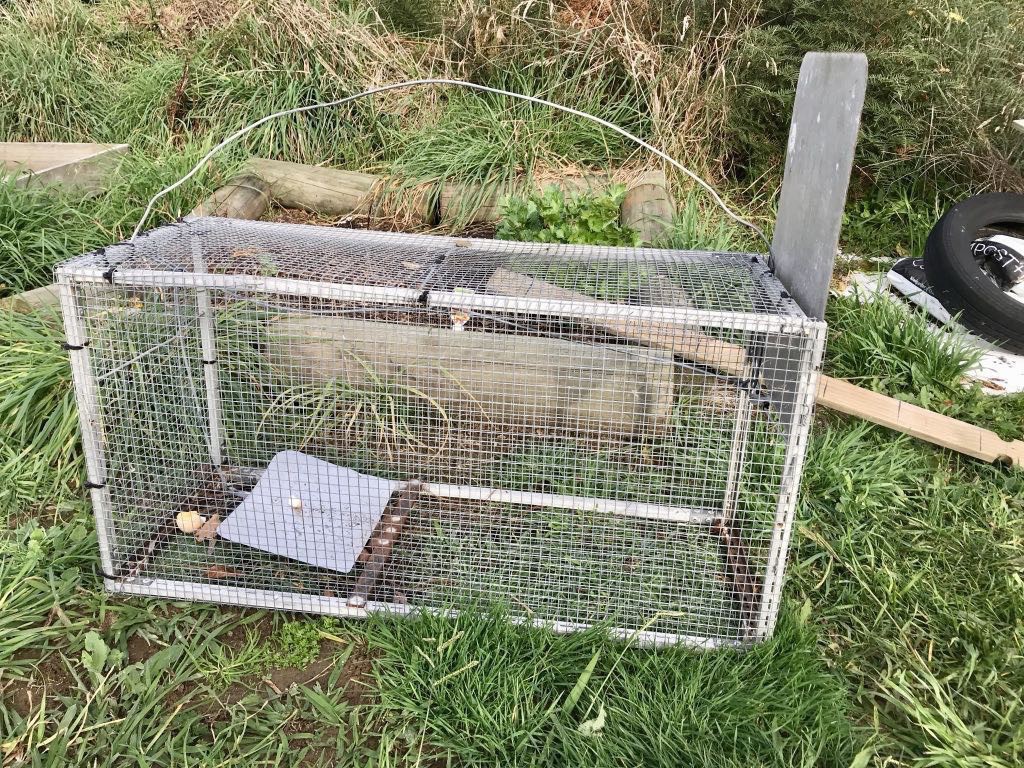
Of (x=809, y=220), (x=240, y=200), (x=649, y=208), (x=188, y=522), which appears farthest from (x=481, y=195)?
(x=809, y=220)

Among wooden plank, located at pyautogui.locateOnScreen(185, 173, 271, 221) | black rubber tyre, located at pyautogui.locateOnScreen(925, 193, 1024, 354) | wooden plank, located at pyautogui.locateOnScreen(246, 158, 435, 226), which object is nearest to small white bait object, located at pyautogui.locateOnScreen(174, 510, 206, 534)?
wooden plank, located at pyautogui.locateOnScreen(185, 173, 271, 221)

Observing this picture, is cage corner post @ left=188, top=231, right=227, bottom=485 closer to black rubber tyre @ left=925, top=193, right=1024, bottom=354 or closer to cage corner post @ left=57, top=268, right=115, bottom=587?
cage corner post @ left=57, top=268, right=115, bottom=587

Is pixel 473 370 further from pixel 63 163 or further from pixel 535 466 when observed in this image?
pixel 63 163

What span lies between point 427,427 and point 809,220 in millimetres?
1417

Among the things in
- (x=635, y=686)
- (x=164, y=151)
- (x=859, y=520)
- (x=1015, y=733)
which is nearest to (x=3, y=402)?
(x=164, y=151)

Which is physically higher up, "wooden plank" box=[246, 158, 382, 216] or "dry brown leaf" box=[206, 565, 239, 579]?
"wooden plank" box=[246, 158, 382, 216]

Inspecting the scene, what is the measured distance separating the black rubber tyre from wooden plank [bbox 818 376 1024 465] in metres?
0.75

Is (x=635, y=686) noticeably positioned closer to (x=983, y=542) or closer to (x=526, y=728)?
(x=526, y=728)

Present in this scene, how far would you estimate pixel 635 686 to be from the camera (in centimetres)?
199

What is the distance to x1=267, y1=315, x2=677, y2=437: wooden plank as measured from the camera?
284 cm

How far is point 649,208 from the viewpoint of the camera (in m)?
4.00

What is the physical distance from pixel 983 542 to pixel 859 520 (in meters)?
0.39

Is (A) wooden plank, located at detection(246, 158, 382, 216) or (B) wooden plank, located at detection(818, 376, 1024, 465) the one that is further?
(A) wooden plank, located at detection(246, 158, 382, 216)

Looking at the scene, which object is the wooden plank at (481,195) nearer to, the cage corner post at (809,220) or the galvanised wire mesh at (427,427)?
the galvanised wire mesh at (427,427)
